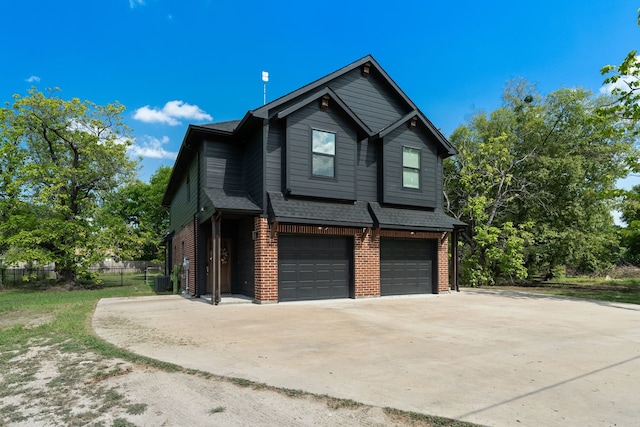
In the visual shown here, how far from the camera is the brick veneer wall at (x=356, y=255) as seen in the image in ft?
37.4

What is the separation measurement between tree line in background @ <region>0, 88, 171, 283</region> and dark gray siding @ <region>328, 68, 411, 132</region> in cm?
1402

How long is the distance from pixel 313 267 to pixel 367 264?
186 centimetres

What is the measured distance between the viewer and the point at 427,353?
579 centimetres

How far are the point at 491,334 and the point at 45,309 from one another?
37.9 ft

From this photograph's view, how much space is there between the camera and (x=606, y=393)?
4.16 m

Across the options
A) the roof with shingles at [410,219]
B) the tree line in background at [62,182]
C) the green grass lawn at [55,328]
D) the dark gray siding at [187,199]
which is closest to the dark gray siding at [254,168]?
the dark gray siding at [187,199]

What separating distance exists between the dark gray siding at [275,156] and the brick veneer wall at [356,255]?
120 centimetres

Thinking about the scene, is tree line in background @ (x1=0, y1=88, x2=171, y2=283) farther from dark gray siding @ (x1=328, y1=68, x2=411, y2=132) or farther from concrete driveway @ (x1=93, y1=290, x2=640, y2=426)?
dark gray siding @ (x1=328, y1=68, x2=411, y2=132)

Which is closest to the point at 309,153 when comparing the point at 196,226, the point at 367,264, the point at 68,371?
the point at 367,264

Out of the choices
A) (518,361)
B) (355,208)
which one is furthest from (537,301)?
(518,361)

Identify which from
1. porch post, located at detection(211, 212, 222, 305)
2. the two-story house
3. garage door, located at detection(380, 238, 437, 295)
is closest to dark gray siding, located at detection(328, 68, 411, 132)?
the two-story house

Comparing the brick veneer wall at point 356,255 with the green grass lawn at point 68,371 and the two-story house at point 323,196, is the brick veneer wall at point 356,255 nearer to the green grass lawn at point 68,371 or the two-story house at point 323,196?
the two-story house at point 323,196

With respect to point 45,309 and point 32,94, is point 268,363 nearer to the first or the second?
point 45,309

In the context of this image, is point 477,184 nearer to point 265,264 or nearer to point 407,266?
point 407,266
